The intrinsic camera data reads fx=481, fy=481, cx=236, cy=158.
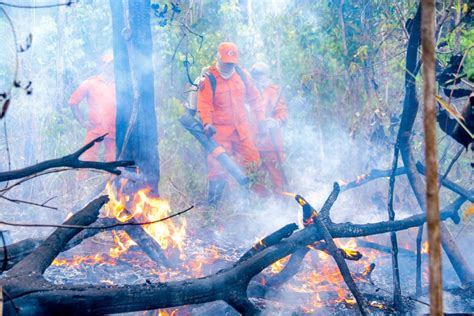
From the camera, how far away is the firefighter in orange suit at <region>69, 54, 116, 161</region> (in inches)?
317

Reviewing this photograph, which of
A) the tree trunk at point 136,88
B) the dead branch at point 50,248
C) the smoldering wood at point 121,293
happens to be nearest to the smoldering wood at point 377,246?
the smoldering wood at point 121,293

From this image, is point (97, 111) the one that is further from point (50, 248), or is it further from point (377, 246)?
point (50, 248)

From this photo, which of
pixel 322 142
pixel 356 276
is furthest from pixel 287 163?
pixel 356 276

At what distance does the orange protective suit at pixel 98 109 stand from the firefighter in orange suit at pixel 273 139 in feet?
8.57

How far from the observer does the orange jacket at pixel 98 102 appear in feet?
26.5

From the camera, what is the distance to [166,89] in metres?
9.57

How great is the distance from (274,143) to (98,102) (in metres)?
3.14

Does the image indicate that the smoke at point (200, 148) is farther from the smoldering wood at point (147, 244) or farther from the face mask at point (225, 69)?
the smoldering wood at point (147, 244)

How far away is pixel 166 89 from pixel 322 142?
3249mm

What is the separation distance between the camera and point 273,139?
867cm

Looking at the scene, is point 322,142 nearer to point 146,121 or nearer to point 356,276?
point 146,121

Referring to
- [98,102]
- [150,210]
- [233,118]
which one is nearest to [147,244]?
[150,210]

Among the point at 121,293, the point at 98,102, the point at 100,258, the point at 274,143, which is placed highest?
the point at 98,102

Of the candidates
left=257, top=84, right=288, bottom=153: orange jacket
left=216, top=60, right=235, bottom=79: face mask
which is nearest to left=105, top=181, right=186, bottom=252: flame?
left=216, top=60, right=235, bottom=79: face mask
